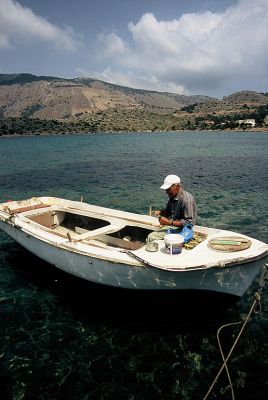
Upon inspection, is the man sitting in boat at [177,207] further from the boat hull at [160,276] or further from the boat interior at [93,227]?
the boat hull at [160,276]

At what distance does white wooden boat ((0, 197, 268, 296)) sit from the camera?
7801 mm

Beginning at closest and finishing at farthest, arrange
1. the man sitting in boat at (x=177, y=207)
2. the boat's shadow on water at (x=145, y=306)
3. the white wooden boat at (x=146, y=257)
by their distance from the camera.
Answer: the white wooden boat at (x=146, y=257)
the boat's shadow on water at (x=145, y=306)
the man sitting in boat at (x=177, y=207)

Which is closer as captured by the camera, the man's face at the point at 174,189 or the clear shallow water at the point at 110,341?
the clear shallow water at the point at 110,341

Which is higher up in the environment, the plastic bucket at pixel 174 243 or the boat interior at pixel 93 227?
the plastic bucket at pixel 174 243

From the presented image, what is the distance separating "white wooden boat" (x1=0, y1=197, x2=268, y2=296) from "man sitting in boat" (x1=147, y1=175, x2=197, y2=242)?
0.61 m

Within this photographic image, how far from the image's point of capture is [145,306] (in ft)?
31.2

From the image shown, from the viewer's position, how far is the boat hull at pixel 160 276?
7.82 meters

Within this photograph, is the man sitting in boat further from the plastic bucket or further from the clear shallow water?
the clear shallow water

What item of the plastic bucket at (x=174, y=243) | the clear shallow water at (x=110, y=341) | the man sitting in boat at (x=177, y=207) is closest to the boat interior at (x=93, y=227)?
the man sitting in boat at (x=177, y=207)

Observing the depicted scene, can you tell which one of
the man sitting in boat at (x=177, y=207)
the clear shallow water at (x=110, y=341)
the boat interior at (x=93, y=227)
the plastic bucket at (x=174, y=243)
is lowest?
the clear shallow water at (x=110, y=341)

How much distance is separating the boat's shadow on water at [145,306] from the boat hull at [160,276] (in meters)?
0.32

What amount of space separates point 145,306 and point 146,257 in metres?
2.13

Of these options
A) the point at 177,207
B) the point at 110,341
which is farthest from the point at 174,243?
the point at 110,341

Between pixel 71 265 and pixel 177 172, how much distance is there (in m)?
30.0
